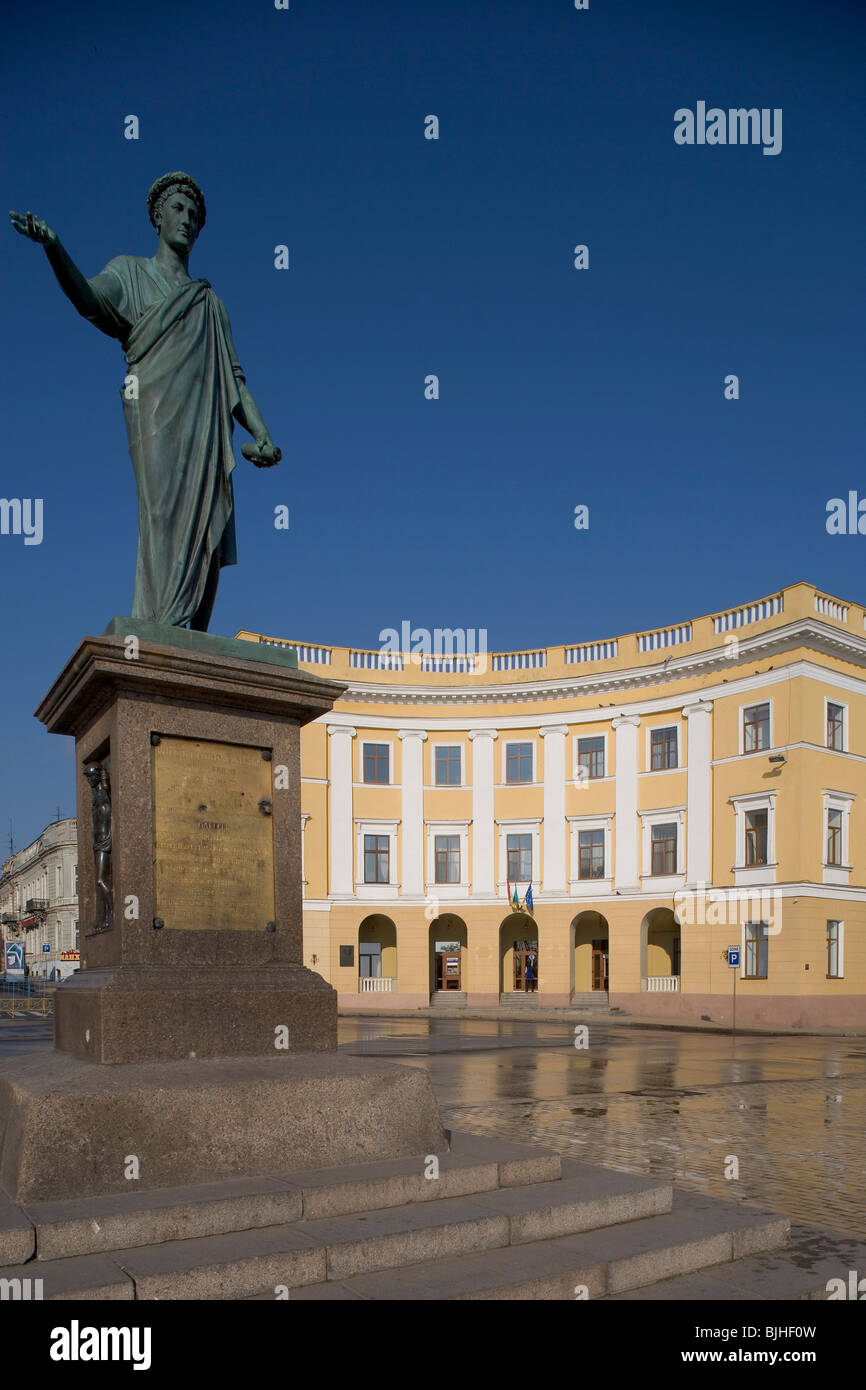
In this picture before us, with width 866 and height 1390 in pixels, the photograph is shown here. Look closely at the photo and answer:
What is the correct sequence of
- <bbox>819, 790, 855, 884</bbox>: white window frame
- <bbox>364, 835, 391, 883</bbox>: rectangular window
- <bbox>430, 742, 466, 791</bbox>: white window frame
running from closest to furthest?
<bbox>819, 790, 855, 884</bbox>: white window frame → <bbox>364, 835, 391, 883</bbox>: rectangular window → <bbox>430, 742, 466, 791</bbox>: white window frame

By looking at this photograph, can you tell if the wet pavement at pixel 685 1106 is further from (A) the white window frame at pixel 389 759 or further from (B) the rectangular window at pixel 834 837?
(A) the white window frame at pixel 389 759

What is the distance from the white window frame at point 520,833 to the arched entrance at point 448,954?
2703 millimetres

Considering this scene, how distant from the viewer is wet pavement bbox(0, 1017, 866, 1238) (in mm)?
8602

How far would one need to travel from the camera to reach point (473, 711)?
142 ft

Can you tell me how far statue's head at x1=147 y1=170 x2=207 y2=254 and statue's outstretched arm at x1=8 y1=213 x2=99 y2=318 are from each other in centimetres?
86

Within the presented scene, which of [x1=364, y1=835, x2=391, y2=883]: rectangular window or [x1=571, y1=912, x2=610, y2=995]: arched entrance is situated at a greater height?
[x1=364, y1=835, x2=391, y2=883]: rectangular window

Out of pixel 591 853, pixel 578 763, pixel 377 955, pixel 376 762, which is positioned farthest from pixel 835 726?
pixel 377 955

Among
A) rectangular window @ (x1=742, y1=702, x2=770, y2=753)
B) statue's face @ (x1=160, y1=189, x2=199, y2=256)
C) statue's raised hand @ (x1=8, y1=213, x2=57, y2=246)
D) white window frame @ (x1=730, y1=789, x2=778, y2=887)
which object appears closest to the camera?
statue's raised hand @ (x1=8, y1=213, x2=57, y2=246)

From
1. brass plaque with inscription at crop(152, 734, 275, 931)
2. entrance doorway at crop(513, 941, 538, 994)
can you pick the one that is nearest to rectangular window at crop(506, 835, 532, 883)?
entrance doorway at crop(513, 941, 538, 994)

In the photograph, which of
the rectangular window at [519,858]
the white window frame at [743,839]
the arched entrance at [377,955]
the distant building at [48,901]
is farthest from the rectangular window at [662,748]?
the distant building at [48,901]

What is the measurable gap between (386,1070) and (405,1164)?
0.51 metres

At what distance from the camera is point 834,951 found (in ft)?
112

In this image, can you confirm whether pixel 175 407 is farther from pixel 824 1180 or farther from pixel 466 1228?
pixel 824 1180

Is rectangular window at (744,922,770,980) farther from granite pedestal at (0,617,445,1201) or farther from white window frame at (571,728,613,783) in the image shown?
granite pedestal at (0,617,445,1201)
